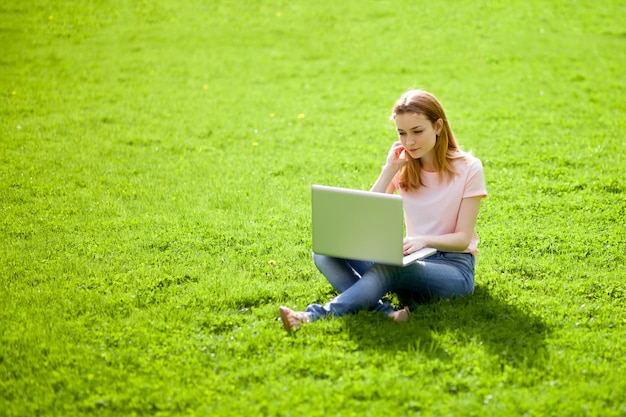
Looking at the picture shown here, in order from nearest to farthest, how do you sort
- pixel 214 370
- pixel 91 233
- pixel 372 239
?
pixel 214 370
pixel 372 239
pixel 91 233

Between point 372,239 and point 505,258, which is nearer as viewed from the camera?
point 372,239

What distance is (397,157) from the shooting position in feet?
18.8

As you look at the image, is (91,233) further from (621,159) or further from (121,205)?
(621,159)

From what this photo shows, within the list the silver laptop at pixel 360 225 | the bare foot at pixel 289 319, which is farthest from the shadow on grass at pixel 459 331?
the silver laptop at pixel 360 225

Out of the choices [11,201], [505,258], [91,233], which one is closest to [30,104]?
[11,201]

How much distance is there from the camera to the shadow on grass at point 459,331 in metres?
4.84

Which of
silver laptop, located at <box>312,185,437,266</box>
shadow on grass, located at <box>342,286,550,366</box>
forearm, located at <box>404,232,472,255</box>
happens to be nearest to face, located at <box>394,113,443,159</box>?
forearm, located at <box>404,232,472,255</box>

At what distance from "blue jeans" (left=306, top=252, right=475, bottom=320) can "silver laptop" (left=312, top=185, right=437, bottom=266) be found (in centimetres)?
17

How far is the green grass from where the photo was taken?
4.59 m

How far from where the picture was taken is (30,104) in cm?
1162

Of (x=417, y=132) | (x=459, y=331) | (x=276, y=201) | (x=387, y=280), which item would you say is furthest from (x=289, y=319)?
(x=276, y=201)

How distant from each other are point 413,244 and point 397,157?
76 cm

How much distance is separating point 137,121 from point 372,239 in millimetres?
6646

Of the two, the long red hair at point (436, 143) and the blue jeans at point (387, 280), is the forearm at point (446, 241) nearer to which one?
the blue jeans at point (387, 280)
